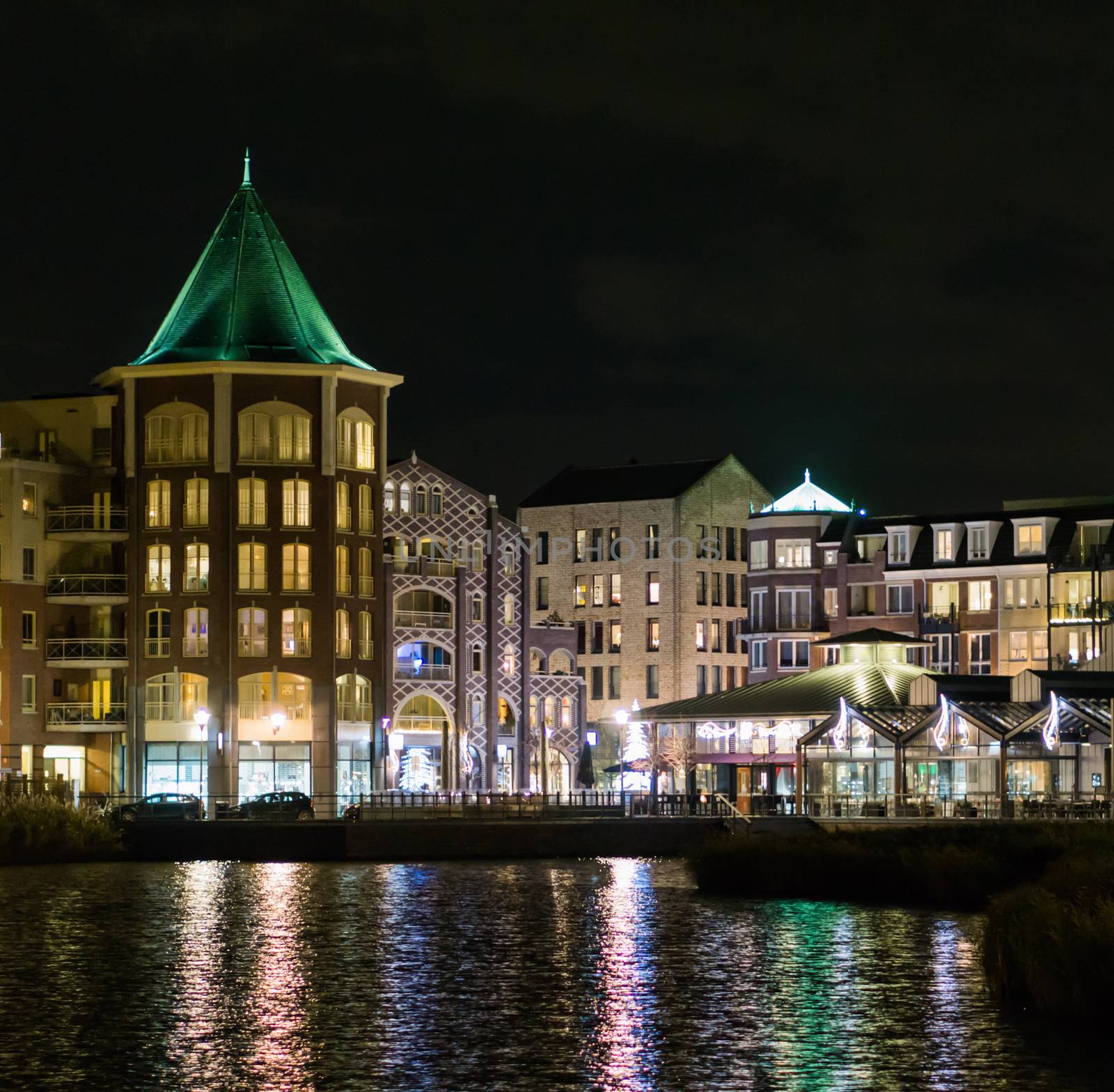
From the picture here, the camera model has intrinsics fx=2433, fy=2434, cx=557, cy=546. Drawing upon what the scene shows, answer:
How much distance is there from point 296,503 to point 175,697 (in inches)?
421

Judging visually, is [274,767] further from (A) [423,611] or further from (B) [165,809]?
(B) [165,809]

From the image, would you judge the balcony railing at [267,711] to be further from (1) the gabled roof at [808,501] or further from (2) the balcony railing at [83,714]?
(1) the gabled roof at [808,501]

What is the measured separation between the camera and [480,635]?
12306 cm

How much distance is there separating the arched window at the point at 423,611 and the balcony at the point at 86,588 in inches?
543

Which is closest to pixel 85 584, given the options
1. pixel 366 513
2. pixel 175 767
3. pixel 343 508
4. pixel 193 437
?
pixel 193 437

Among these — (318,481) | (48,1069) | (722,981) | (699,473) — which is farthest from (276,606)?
(48,1069)

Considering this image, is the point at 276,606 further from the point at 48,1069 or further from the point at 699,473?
the point at 48,1069

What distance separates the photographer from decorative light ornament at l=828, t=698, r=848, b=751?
95875 millimetres

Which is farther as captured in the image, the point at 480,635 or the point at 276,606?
the point at 480,635

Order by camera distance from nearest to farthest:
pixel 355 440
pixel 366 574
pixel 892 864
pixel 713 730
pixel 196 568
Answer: pixel 892 864 → pixel 713 730 → pixel 196 568 → pixel 355 440 → pixel 366 574

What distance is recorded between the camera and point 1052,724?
86.1m

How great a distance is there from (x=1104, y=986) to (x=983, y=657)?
89.5 meters

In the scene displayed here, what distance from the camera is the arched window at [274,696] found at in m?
113

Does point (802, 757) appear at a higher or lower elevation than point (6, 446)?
lower
